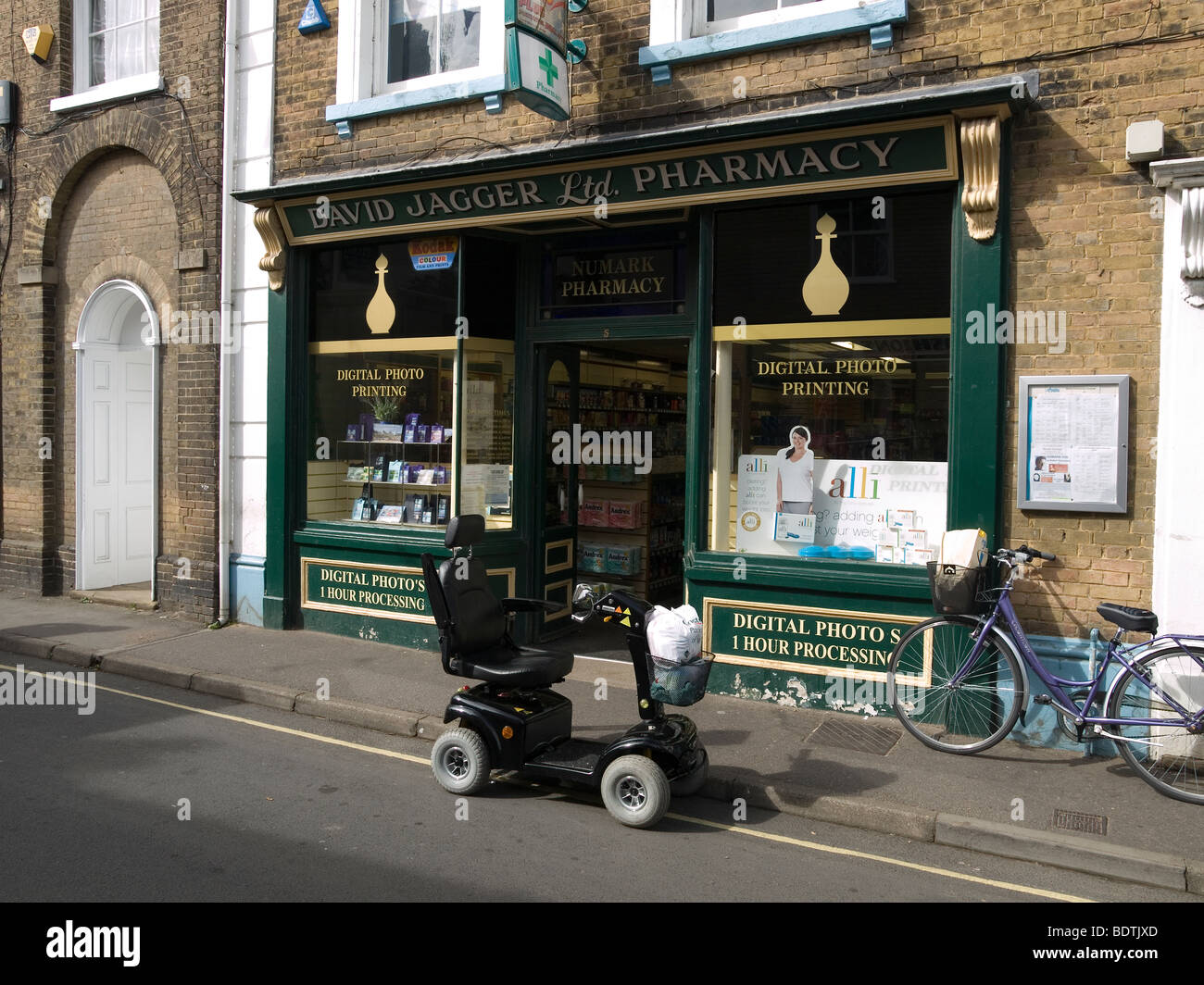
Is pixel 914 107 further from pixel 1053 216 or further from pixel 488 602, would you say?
pixel 488 602

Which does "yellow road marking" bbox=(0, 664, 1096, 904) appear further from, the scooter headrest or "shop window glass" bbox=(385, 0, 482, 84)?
"shop window glass" bbox=(385, 0, 482, 84)

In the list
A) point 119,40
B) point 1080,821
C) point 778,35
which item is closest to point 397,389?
point 778,35

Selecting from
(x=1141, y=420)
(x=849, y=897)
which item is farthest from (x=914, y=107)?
(x=849, y=897)

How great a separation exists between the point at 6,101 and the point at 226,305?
4577mm

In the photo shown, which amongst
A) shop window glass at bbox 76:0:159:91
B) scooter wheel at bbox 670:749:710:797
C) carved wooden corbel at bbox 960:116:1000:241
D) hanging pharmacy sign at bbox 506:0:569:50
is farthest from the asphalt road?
shop window glass at bbox 76:0:159:91

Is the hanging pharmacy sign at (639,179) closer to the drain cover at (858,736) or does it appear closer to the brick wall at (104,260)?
the brick wall at (104,260)

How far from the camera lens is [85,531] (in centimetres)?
1170

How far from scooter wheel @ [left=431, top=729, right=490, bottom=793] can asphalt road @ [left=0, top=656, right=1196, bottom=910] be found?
0.09 metres

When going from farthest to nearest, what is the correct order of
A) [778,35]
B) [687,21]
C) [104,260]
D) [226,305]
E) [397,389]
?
[104,260]
[226,305]
[397,389]
[687,21]
[778,35]

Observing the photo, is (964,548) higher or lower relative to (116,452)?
lower

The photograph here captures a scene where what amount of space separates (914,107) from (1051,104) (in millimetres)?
915

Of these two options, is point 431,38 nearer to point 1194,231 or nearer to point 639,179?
point 639,179

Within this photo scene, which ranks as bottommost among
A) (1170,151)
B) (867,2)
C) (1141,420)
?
(1141,420)

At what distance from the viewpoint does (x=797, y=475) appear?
7.75m
